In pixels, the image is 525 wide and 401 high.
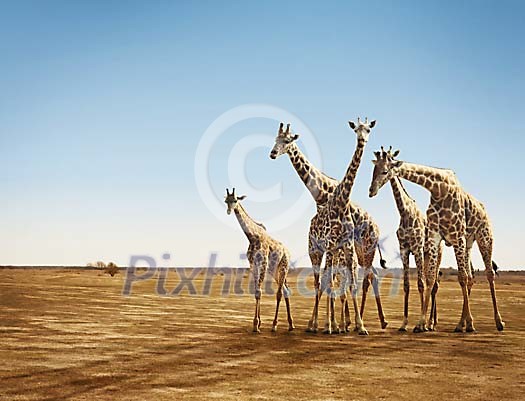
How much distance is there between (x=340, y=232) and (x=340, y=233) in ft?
0.08

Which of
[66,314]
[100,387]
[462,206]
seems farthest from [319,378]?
[66,314]

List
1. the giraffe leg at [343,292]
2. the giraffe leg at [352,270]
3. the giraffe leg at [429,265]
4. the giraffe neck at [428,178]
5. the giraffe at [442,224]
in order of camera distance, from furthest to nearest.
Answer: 1. the giraffe neck at [428,178]
2. the giraffe at [442,224]
3. the giraffe leg at [429,265]
4. the giraffe leg at [343,292]
5. the giraffe leg at [352,270]

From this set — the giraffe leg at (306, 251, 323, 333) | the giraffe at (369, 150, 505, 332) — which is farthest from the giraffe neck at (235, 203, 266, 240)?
the giraffe at (369, 150, 505, 332)

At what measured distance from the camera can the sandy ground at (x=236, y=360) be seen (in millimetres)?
8961

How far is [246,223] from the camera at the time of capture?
16844mm

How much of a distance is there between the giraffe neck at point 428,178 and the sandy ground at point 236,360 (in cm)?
381

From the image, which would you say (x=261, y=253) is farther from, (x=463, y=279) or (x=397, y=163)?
(x=463, y=279)

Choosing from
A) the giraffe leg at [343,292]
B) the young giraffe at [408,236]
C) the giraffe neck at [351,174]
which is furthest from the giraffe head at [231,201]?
the young giraffe at [408,236]

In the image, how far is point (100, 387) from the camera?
29.5ft

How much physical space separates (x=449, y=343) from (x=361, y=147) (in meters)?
5.24

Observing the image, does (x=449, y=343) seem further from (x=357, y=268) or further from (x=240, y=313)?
(x=240, y=313)

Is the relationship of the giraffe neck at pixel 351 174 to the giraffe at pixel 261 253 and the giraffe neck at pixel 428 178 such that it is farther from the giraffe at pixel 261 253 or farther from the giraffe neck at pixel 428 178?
the giraffe at pixel 261 253

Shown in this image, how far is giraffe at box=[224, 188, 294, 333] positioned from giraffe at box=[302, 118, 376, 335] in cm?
126

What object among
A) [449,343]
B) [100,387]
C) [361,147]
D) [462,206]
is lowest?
[100,387]
